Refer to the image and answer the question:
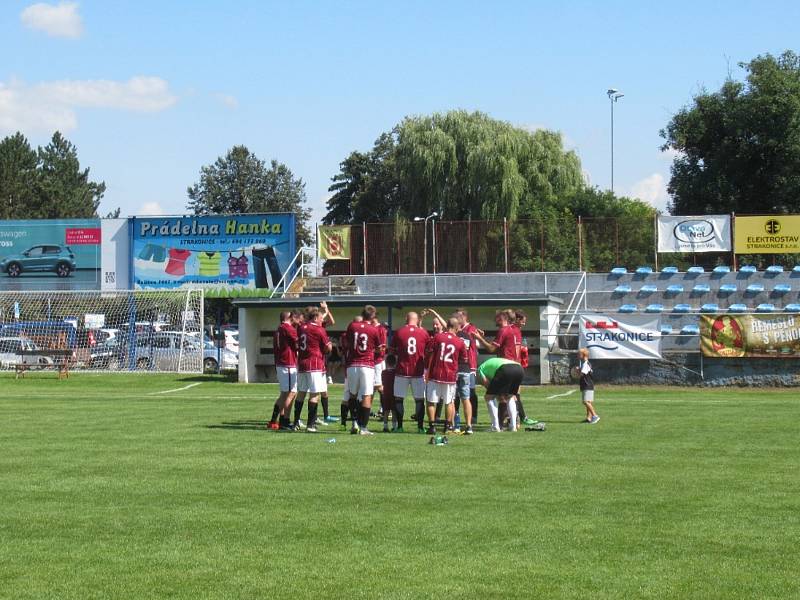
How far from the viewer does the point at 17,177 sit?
93.4m

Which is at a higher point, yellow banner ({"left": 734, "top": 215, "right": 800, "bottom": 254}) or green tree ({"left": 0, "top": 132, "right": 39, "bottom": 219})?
green tree ({"left": 0, "top": 132, "right": 39, "bottom": 219})

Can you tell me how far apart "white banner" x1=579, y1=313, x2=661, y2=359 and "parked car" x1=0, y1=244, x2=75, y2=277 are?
2753 centimetres

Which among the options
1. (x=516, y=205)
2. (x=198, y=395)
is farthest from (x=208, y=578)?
(x=516, y=205)

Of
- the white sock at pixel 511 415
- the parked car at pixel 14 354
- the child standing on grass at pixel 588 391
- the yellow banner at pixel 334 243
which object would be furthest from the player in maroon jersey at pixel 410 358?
the yellow banner at pixel 334 243

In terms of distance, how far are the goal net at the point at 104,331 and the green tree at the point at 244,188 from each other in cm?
4885

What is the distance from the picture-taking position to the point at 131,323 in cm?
4406

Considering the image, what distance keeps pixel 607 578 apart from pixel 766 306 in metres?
32.5

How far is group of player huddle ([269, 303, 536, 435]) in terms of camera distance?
17.6 meters

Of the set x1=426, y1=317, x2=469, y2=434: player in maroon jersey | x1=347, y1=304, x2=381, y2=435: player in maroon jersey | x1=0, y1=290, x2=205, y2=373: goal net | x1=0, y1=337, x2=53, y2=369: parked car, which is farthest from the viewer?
x1=0, y1=290, x2=205, y2=373: goal net

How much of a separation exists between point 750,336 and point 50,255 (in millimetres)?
33362

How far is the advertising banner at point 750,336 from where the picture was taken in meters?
34.1

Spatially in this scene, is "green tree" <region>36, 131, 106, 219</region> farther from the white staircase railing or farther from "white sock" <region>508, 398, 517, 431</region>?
"white sock" <region>508, 398, 517, 431</region>

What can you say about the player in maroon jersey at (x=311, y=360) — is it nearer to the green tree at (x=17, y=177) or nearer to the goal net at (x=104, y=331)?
the goal net at (x=104, y=331)

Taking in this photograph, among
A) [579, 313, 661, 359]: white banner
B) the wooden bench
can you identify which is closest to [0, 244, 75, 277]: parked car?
the wooden bench
